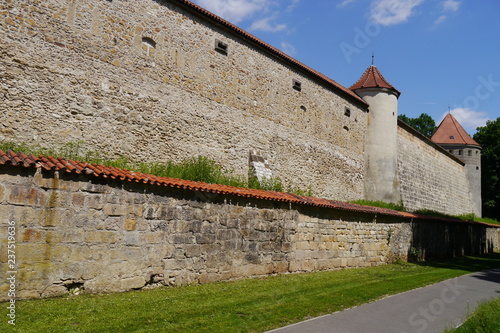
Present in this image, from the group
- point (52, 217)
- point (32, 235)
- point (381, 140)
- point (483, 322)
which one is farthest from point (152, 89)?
point (381, 140)

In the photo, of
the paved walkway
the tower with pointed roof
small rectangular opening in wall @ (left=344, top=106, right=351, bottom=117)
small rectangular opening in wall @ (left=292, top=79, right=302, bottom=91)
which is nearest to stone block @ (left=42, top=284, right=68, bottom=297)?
the paved walkway

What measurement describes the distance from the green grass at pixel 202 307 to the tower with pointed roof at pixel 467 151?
36601mm

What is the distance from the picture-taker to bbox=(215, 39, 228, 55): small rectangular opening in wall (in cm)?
1598

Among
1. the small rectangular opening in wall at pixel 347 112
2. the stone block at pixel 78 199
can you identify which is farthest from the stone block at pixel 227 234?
the small rectangular opening in wall at pixel 347 112

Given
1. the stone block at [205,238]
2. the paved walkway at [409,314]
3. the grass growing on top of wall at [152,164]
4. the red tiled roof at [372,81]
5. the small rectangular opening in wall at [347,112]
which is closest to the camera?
the paved walkway at [409,314]

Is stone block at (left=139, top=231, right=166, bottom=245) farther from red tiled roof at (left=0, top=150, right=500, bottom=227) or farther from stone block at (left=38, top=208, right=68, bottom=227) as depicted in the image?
stone block at (left=38, top=208, right=68, bottom=227)

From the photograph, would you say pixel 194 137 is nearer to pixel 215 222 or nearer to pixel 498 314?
pixel 215 222

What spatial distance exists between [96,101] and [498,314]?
1114 centimetres

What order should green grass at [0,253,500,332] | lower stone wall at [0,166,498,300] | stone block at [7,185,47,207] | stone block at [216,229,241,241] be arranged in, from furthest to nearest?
stone block at [216,229,241,241], lower stone wall at [0,166,498,300], stone block at [7,185,47,207], green grass at [0,253,500,332]

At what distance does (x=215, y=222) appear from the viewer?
9141 mm

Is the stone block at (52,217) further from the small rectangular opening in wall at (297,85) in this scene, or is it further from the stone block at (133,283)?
the small rectangular opening in wall at (297,85)

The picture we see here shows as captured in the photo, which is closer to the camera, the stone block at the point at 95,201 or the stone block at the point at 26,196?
the stone block at the point at 26,196

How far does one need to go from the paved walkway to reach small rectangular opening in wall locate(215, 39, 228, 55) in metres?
11.4

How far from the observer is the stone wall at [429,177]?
27.4 m
